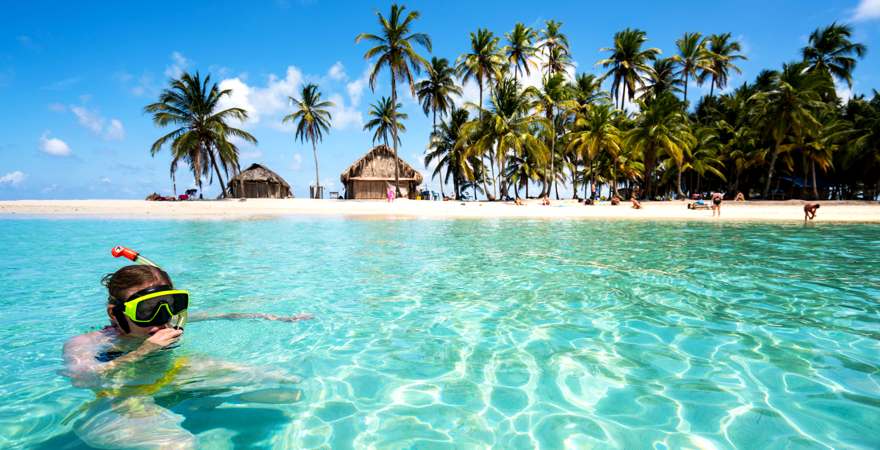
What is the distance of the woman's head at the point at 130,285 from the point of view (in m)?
2.78

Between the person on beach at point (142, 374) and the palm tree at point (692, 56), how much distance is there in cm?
4622

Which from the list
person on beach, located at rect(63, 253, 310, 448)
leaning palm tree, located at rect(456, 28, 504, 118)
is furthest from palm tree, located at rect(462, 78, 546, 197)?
person on beach, located at rect(63, 253, 310, 448)

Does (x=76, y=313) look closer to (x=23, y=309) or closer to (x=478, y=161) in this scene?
(x=23, y=309)

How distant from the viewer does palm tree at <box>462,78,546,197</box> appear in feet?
111

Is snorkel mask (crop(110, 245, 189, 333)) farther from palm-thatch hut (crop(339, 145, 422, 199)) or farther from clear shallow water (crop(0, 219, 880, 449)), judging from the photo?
palm-thatch hut (crop(339, 145, 422, 199))

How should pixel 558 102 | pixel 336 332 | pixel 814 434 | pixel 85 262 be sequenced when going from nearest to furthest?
pixel 814 434
pixel 336 332
pixel 85 262
pixel 558 102

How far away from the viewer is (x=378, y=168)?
137 ft

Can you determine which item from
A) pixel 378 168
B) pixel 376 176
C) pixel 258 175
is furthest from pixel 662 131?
pixel 258 175

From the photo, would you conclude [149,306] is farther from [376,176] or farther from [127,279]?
[376,176]

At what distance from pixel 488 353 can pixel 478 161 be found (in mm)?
40223

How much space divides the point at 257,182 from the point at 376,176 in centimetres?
1171

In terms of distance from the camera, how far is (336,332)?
4457 millimetres

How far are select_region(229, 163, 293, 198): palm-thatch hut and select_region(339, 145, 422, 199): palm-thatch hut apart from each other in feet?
22.3

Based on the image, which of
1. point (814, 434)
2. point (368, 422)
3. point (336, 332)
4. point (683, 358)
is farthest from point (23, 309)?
point (814, 434)
